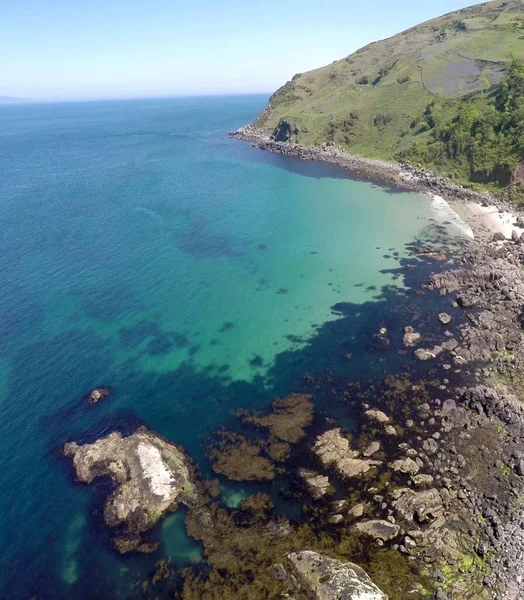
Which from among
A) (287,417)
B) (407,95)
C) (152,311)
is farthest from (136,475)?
(407,95)

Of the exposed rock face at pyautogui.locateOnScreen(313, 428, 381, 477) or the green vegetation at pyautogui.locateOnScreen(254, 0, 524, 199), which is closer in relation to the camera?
the exposed rock face at pyautogui.locateOnScreen(313, 428, 381, 477)

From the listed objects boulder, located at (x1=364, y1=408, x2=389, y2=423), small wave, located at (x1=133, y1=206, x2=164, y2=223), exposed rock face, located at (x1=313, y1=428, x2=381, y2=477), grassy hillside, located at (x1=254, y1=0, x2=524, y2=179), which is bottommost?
A: exposed rock face, located at (x1=313, y1=428, x2=381, y2=477)

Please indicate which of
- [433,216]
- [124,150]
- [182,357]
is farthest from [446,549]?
[124,150]

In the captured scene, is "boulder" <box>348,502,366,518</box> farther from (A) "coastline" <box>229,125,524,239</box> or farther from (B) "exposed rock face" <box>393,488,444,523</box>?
(A) "coastline" <box>229,125,524,239</box>

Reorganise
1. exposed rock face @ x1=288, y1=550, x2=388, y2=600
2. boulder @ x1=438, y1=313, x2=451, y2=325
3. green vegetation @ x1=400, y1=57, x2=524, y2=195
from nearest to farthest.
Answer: exposed rock face @ x1=288, y1=550, x2=388, y2=600 < boulder @ x1=438, y1=313, x2=451, y2=325 < green vegetation @ x1=400, y1=57, x2=524, y2=195

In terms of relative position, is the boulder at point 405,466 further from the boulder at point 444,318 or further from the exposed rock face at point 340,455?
the boulder at point 444,318

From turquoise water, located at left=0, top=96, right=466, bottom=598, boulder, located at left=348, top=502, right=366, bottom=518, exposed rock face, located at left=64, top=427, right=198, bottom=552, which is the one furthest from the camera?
turquoise water, located at left=0, top=96, right=466, bottom=598

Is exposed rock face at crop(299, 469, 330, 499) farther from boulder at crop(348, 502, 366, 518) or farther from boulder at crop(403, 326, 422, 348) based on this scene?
boulder at crop(403, 326, 422, 348)

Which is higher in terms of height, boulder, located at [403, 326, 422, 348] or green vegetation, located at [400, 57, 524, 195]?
green vegetation, located at [400, 57, 524, 195]

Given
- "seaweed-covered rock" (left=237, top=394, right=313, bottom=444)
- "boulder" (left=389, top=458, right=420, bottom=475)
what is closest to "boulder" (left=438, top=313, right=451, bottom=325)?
"seaweed-covered rock" (left=237, top=394, right=313, bottom=444)
